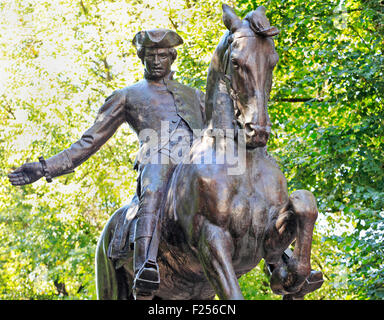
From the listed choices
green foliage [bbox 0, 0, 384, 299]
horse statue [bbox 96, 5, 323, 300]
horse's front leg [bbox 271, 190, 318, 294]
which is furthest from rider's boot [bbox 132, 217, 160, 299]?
green foliage [bbox 0, 0, 384, 299]

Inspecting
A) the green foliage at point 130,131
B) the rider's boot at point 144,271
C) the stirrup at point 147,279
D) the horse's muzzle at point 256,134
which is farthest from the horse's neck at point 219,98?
the green foliage at point 130,131

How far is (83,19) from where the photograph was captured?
19391mm

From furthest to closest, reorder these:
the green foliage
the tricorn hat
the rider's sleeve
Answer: the green foliage
the rider's sleeve
the tricorn hat

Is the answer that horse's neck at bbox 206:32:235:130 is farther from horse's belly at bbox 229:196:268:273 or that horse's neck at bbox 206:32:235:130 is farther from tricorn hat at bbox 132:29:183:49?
tricorn hat at bbox 132:29:183:49

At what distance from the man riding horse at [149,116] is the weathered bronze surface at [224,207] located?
26 mm

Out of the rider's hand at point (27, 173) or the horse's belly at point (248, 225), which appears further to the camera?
the rider's hand at point (27, 173)

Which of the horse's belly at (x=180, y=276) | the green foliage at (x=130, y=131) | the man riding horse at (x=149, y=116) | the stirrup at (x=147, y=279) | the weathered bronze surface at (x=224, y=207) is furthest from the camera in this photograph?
the green foliage at (x=130, y=131)

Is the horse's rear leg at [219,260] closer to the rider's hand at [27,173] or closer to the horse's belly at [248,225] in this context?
the horse's belly at [248,225]

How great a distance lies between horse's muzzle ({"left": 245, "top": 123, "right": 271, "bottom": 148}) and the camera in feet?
15.2

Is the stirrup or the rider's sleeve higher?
the rider's sleeve

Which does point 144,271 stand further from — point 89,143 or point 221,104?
point 89,143

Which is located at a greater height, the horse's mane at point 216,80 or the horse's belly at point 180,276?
the horse's mane at point 216,80

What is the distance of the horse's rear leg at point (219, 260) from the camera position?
4.57 metres
